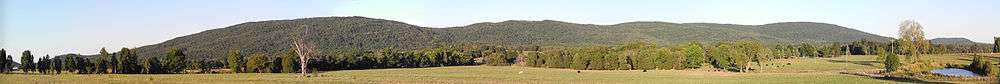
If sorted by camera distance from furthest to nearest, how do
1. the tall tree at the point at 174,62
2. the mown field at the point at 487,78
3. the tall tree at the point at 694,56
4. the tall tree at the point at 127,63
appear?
the tall tree at the point at 694,56 < the tall tree at the point at 174,62 < the tall tree at the point at 127,63 < the mown field at the point at 487,78

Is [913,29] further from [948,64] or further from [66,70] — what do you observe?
[66,70]

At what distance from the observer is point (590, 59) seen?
5295 inches

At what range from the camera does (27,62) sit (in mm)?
120750

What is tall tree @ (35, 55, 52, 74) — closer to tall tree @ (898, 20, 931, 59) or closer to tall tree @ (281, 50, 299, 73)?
tall tree @ (281, 50, 299, 73)

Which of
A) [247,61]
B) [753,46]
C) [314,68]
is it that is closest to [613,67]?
[753,46]

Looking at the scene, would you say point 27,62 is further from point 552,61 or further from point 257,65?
point 552,61

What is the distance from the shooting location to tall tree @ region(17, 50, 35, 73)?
393ft

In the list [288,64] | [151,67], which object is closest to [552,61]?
[288,64]

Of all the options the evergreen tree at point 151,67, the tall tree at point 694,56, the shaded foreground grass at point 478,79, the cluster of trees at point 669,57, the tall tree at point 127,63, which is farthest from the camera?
the tall tree at point 694,56

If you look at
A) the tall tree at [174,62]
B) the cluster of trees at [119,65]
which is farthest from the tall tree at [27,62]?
the tall tree at [174,62]

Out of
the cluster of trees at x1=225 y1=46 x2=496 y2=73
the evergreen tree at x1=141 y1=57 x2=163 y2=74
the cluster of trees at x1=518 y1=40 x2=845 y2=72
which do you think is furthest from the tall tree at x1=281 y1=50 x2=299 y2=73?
the cluster of trees at x1=518 y1=40 x2=845 y2=72

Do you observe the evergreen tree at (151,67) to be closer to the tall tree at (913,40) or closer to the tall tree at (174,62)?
the tall tree at (174,62)

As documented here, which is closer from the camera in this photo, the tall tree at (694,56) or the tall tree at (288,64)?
the tall tree at (288,64)

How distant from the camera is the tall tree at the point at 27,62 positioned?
11975 centimetres
